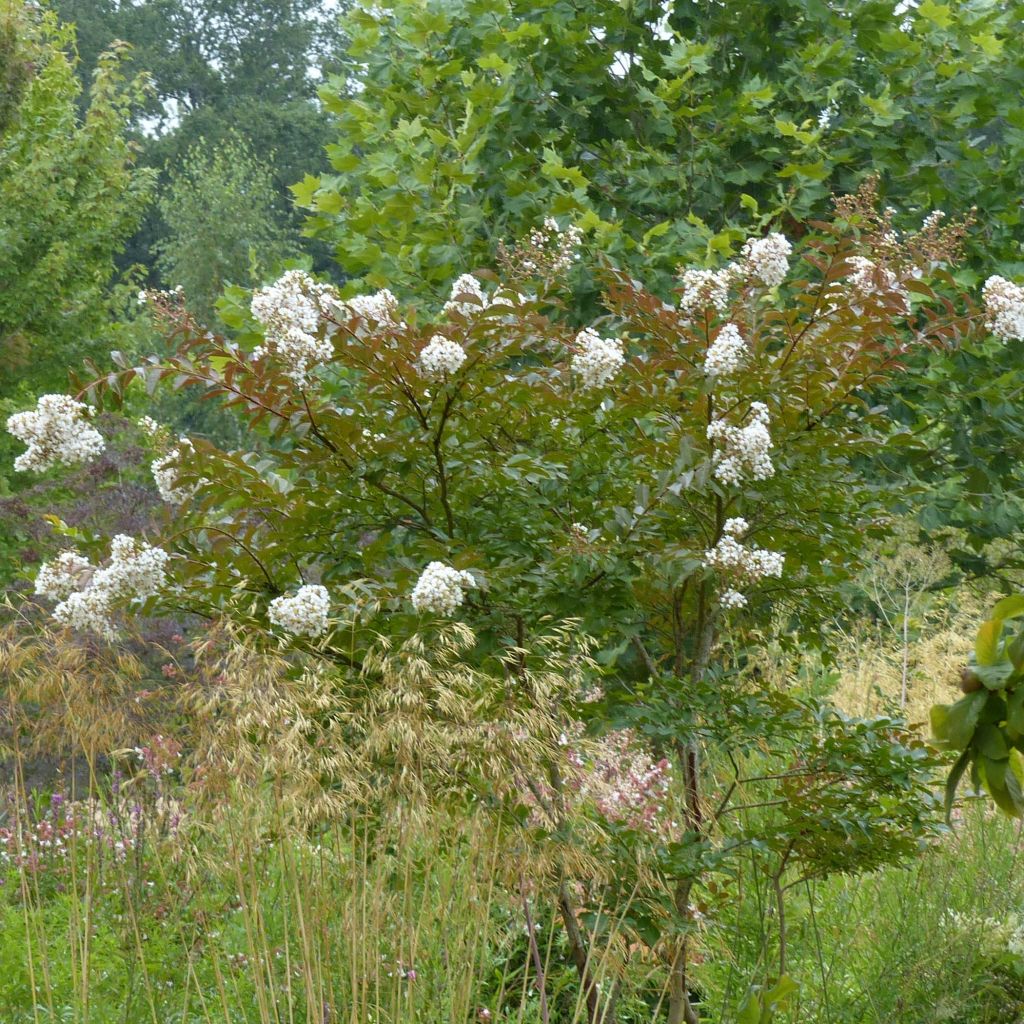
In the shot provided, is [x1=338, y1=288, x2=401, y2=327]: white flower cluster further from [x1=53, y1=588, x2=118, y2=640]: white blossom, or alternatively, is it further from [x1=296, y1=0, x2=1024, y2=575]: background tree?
[x1=296, y1=0, x2=1024, y2=575]: background tree

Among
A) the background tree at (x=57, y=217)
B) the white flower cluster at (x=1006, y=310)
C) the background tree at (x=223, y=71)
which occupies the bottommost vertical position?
the white flower cluster at (x=1006, y=310)

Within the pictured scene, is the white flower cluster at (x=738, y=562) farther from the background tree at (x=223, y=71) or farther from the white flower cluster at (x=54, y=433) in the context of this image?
the background tree at (x=223, y=71)

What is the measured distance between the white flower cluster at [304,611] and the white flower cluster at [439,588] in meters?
0.17

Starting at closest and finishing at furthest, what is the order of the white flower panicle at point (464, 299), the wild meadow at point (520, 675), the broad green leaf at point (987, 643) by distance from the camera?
the broad green leaf at point (987, 643)
the wild meadow at point (520, 675)
the white flower panicle at point (464, 299)

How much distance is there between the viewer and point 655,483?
2963mm

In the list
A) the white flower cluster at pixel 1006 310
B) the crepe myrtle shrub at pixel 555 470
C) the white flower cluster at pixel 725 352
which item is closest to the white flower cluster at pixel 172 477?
the crepe myrtle shrub at pixel 555 470

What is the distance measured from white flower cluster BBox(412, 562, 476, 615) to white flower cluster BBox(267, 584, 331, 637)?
0.17m

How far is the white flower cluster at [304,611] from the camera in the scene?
2.33 metres

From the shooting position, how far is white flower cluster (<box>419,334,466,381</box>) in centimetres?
252

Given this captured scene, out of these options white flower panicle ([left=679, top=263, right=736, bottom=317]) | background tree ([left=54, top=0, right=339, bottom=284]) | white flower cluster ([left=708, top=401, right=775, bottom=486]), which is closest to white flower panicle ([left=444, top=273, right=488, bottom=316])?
white flower panicle ([left=679, top=263, right=736, bottom=317])

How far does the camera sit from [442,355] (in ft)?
8.29

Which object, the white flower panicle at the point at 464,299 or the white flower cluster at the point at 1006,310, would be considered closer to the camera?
the white flower panicle at the point at 464,299

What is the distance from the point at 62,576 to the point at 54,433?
0.33m

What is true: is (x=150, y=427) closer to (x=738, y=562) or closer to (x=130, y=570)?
(x=130, y=570)
